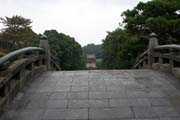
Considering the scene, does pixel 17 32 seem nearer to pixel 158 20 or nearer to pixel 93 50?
pixel 158 20

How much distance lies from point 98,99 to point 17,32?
19.3 m

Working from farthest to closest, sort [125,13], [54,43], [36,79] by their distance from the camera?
[54,43] < [125,13] < [36,79]

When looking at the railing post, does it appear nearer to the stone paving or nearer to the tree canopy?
the stone paving

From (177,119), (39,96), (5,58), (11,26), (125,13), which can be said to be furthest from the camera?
(11,26)

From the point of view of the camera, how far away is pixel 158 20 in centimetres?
1387

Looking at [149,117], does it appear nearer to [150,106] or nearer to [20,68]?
[150,106]

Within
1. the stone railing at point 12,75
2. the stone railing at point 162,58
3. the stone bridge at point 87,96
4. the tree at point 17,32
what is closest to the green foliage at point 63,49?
the tree at point 17,32

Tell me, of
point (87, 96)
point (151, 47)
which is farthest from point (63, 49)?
point (87, 96)

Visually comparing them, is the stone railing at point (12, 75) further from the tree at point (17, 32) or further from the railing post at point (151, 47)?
the tree at point (17, 32)

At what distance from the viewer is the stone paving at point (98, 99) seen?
12.9 feet

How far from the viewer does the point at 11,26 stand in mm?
22875

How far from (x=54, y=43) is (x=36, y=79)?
2200cm

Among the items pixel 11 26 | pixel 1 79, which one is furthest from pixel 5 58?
pixel 11 26

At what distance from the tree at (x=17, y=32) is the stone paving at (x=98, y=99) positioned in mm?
16859
